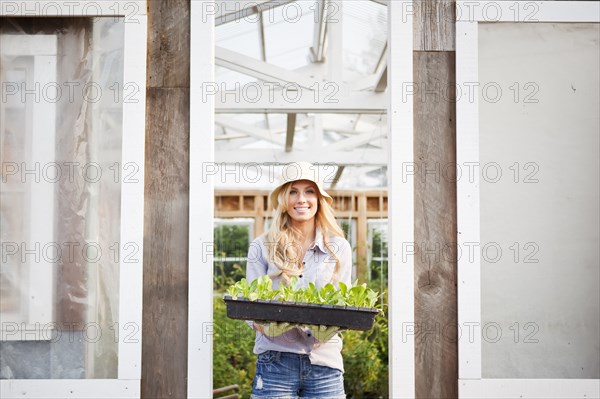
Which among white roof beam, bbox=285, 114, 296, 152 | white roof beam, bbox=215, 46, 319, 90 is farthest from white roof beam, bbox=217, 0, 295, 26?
white roof beam, bbox=285, 114, 296, 152

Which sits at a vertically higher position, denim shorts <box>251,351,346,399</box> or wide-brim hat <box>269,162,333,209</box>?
wide-brim hat <box>269,162,333,209</box>

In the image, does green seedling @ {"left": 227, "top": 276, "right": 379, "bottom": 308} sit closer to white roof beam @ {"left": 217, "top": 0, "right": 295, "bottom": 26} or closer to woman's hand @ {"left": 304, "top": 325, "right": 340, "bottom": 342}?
woman's hand @ {"left": 304, "top": 325, "right": 340, "bottom": 342}

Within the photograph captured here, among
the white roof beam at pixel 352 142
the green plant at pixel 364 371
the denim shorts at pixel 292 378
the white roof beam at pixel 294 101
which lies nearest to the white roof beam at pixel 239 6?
the white roof beam at pixel 294 101

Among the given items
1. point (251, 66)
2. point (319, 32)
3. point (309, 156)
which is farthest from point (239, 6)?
point (309, 156)

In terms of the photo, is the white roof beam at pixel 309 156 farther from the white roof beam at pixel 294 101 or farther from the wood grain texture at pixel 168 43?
the wood grain texture at pixel 168 43

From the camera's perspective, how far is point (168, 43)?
3.00m

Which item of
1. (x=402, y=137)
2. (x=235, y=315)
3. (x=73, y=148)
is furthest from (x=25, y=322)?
(x=402, y=137)

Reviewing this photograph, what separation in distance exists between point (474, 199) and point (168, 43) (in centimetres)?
136

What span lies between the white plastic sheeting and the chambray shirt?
0.55 metres

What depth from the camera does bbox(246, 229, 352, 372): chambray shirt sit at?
2.75 meters

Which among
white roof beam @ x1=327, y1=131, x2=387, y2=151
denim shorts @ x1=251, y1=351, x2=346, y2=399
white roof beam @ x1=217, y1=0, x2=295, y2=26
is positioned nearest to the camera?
denim shorts @ x1=251, y1=351, x2=346, y2=399

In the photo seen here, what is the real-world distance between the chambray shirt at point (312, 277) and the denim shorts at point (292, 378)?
0.10ft

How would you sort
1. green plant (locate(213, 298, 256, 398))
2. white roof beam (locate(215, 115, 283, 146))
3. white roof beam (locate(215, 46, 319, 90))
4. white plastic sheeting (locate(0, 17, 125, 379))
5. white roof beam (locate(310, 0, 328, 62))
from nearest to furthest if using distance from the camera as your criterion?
white plastic sheeting (locate(0, 17, 125, 379))
white roof beam (locate(310, 0, 328, 62))
green plant (locate(213, 298, 256, 398))
white roof beam (locate(215, 46, 319, 90))
white roof beam (locate(215, 115, 283, 146))

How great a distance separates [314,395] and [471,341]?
64 centimetres
